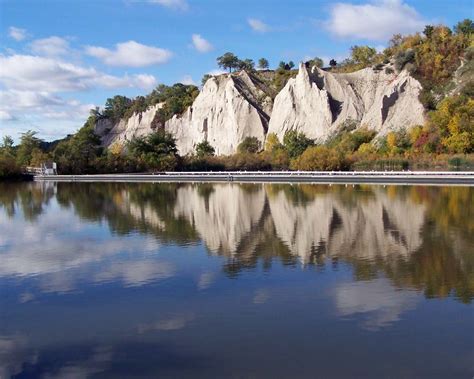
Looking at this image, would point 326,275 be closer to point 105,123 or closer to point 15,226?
point 15,226

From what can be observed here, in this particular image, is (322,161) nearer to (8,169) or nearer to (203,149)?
(203,149)

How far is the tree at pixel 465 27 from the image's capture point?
240 ft

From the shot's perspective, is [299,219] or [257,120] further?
[257,120]

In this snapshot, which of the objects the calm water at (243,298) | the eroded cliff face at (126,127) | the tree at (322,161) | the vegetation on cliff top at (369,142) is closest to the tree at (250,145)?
the vegetation on cliff top at (369,142)

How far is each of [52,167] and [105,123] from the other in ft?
146

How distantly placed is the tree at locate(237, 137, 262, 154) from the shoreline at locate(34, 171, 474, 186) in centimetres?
1732

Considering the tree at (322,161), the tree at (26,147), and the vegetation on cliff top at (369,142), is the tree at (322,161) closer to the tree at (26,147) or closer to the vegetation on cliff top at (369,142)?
the vegetation on cliff top at (369,142)

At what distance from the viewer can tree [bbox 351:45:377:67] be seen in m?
84.1

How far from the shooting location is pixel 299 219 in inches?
858

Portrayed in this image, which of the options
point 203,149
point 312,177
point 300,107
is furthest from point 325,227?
point 203,149

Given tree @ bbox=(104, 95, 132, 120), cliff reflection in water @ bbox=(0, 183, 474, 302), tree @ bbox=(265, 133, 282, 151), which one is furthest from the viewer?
tree @ bbox=(104, 95, 132, 120)

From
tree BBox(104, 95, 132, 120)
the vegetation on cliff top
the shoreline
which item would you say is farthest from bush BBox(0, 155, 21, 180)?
tree BBox(104, 95, 132, 120)

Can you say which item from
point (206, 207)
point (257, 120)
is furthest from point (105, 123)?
point (206, 207)

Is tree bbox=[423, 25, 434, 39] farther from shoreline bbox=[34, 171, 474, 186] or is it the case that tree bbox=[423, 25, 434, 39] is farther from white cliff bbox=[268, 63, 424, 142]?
shoreline bbox=[34, 171, 474, 186]
